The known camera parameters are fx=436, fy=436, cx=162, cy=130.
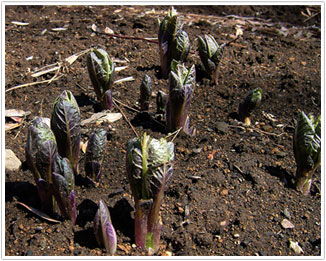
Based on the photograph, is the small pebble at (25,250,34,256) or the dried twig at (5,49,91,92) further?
the dried twig at (5,49,91,92)

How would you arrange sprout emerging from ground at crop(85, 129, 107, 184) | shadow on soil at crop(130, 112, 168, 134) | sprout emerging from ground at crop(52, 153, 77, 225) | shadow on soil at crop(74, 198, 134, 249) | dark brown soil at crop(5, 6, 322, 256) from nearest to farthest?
sprout emerging from ground at crop(52, 153, 77, 225) → shadow on soil at crop(74, 198, 134, 249) → dark brown soil at crop(5, 6, 322, 256) → sprout emerging from ground at crop(85, 129, 107, 184) → shadow on soil at crop(130, 112, 168, 134)

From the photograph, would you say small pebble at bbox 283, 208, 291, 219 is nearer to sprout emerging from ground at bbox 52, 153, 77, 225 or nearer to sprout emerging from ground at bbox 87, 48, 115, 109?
sprout emerging from ground at bbox 52, 153, 77, 225

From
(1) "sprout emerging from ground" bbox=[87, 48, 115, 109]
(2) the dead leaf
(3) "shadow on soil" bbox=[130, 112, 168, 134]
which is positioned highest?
(1) "sprout emerging from ground" bbox=[87, 48, 115, 109]

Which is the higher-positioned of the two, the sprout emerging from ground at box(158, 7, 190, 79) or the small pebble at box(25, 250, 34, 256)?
the sprout emerging from ground at box(158, 7, 190, 79)

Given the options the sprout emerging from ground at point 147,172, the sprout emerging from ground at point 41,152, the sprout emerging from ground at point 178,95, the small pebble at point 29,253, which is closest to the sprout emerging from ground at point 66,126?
the sprout emerging from ground at point 41,152

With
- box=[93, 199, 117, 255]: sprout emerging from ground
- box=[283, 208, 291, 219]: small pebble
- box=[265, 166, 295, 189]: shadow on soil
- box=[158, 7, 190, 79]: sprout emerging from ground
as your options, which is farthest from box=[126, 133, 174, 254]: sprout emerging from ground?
box=[158, 7, 190, 79]: sprout emerging from ground

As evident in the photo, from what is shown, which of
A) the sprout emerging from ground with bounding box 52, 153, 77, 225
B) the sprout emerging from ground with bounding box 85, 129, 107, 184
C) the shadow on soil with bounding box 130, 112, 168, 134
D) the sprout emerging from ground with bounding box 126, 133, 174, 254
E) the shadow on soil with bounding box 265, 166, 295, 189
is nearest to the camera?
the sprout emerging from ground with bounding box 126, 133, 174, 254

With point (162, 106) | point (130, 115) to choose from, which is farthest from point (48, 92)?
point (162, 106)

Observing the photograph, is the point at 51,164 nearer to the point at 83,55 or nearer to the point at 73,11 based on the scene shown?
the point at 83,55
